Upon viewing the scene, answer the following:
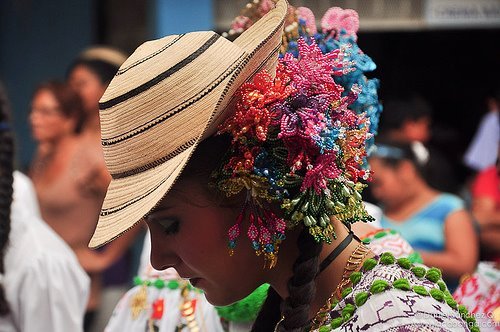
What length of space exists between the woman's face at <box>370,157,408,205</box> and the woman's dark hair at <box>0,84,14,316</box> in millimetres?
2969

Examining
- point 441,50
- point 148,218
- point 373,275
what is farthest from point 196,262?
point 441,50

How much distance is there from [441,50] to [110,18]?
10.6 ft

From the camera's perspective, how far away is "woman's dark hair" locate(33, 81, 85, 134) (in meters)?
5.97

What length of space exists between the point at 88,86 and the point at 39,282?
8.97 feet

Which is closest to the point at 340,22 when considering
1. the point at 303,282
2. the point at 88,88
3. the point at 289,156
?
the point at 289,156

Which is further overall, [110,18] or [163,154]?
[110,18]

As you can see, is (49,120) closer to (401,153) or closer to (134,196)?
(401,153)

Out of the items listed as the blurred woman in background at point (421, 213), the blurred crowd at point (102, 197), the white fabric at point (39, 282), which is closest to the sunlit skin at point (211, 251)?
the white fabric at point (39, 282)

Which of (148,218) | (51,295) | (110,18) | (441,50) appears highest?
(148,218)

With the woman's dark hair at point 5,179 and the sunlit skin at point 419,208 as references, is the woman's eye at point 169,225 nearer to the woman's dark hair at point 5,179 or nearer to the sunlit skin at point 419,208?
the woman's dark hair at point 5,179

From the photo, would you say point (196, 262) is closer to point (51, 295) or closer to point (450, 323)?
point (450, 323)

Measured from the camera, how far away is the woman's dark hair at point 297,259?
216 cm

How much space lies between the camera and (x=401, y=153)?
20.6 feet

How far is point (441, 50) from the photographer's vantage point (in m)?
9.37
